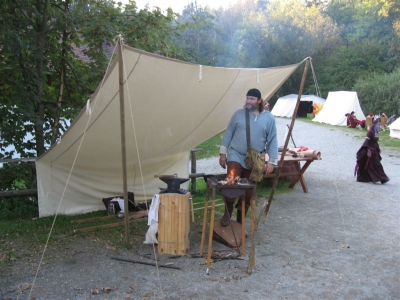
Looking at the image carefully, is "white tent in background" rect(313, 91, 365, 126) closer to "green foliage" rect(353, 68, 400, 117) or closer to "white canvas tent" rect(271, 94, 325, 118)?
"green foliage" rect(353, 68, 400, 117)

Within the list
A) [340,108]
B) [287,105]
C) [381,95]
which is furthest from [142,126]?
[287,105]

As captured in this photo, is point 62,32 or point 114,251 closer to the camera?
point 114,251

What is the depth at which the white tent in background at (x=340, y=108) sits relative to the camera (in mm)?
23359

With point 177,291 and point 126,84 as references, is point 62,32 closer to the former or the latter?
point 126,84

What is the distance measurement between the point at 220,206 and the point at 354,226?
1757mm

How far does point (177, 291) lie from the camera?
3.13 metres

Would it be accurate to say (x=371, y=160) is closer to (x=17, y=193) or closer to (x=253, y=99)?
(x=253, y=99)

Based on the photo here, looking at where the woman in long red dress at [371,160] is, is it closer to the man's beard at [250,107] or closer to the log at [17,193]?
the man's beard at [250,107]

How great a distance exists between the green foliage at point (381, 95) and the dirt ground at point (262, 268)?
854 inches

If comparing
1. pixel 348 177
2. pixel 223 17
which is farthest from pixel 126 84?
pixel 223 17

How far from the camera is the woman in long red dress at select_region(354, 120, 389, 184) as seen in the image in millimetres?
7664

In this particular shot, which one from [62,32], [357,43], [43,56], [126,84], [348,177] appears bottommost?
[348,177]

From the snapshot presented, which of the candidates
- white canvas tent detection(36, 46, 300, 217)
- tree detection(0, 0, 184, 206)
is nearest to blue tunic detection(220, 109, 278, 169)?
white canvas tent detection(36, 46, 300, 217)

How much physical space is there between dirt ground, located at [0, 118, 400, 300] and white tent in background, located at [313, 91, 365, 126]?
18932mm
